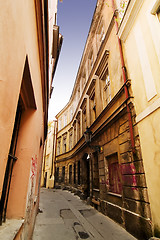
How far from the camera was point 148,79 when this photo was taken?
415 cm

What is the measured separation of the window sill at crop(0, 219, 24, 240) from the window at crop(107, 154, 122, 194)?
15.3 ft

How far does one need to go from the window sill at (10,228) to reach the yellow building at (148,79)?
10.5 ft

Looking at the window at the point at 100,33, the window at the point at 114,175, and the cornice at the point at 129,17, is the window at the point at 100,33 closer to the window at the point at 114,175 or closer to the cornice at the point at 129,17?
the cornice at the point at 129,17

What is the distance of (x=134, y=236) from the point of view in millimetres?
3922

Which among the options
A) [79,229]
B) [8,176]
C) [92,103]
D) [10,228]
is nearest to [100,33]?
[92,103]

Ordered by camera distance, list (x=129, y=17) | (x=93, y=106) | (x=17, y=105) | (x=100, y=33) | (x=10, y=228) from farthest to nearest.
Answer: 1. (x=100, y=33)
2. (x=93, y=106)
3. (x=129, y=17)
4. (x=17, y=105)
5. (x=10, y=228)

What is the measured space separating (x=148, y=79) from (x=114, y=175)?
13.3 ft

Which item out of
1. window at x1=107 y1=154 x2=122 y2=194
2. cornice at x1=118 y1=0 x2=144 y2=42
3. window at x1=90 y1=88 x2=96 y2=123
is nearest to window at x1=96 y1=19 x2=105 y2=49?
window at x1=90 y1=88 x2=96 y2=123

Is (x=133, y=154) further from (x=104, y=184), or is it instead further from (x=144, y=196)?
(x=104, y=184)

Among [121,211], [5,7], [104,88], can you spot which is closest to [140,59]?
[104,88]

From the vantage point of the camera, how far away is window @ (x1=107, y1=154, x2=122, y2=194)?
5.67m

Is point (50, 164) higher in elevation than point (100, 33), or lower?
lower

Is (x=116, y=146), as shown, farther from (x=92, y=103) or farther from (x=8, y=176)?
(x=92, y=103)

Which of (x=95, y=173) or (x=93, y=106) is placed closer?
(x=95, y=173)
